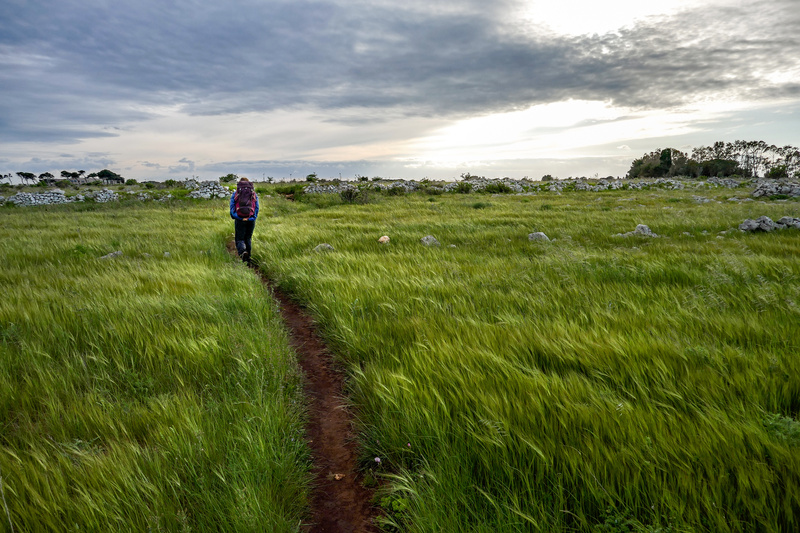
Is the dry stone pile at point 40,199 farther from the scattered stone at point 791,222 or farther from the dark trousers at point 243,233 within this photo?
the scattered stone at point 791,222

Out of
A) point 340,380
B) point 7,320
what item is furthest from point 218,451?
point 7,320

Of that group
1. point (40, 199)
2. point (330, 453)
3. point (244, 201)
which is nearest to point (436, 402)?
point (330, 453)

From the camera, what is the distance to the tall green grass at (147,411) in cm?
207

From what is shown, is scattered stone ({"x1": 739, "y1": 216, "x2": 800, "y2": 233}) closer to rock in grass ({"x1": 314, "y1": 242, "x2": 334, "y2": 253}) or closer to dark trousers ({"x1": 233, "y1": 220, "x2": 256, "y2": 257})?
rock in grass ({"x1": 314, "y1": 242, "x2": 334, "y2": 253})

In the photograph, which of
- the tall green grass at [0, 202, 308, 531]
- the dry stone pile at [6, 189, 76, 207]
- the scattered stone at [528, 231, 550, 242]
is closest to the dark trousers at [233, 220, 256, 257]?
the tall green grass at [0, 202, 308, 531]

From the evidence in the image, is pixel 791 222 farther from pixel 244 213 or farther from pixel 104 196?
pixel 104 196

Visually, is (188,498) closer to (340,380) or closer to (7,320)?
(340,380)

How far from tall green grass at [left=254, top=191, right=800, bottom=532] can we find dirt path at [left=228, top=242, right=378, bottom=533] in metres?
0.22

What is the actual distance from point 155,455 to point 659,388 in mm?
3509

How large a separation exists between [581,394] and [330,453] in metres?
2.03

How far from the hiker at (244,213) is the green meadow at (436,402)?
13.6 feet

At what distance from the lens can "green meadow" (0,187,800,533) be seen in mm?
1972

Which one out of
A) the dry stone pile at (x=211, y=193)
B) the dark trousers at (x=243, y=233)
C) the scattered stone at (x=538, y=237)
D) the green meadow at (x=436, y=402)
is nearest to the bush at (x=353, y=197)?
the dry stone pile at (x=211, y=193)

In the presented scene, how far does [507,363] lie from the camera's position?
320 centimetres
